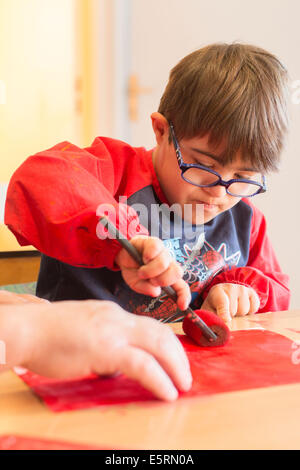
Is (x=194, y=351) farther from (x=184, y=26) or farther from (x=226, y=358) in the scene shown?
(x=184, y=26)

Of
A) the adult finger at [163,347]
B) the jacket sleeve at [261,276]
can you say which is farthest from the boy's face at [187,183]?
the adult finger at [163,347]

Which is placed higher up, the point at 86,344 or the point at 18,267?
the point at 86,344

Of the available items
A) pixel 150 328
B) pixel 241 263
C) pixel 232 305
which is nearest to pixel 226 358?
pixel 150 328

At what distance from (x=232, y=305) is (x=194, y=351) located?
0.24m

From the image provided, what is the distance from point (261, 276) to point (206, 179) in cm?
21

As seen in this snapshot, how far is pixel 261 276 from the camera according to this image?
2.99 feet

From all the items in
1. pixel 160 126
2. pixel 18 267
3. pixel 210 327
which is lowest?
pixel 18 267

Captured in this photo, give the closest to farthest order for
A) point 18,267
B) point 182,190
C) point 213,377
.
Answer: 1. point 213,377
2. point 182,190
3. point 18,267

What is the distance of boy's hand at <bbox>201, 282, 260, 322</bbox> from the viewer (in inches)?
30.3

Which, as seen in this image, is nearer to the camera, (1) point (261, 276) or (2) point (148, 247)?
(2) point (148, 247)

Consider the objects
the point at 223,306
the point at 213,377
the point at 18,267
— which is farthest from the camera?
the point at 18,267

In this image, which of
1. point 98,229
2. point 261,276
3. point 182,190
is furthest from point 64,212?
point 261,276

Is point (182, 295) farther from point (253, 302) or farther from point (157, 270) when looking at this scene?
point (253, 302)

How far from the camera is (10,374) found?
454 millimetres
